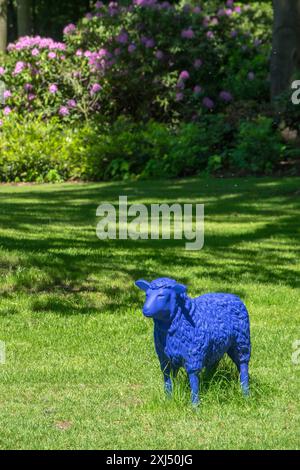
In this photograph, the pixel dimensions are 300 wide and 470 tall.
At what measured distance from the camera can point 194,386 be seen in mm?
5504

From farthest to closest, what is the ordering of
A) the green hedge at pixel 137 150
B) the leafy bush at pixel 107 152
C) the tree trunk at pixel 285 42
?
the tree trunk at pixel 285 42 < the leafy bush at pixel 107 152 < the green hedge at pixel 137 150

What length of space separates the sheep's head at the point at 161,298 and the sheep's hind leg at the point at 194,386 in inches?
14.0

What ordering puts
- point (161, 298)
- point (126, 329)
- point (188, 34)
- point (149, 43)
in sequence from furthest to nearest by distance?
point (188, 34)
point (149, 43)
point (126, 329)
point (161, 298)

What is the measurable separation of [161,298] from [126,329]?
2.56 meters

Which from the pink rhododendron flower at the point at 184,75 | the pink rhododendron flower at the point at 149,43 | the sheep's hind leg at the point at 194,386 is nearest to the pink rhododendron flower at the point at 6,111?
the pink rhododendron flower at the point at 149,43

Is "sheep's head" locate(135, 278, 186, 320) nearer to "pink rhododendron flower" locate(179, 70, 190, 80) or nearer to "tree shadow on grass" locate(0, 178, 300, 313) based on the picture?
"tree shadow on grass" locate(0, 178, 300, 313)

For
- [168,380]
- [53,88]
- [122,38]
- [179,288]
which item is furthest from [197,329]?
[122,38]

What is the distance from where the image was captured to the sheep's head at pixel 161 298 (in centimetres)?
526

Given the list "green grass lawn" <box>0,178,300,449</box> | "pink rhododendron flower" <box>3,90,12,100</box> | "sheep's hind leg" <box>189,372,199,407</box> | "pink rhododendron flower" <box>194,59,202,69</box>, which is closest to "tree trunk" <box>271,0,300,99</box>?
"pink rhododendron flower" <box>194,59,202,69</box>

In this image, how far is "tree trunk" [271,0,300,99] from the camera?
18.6 m

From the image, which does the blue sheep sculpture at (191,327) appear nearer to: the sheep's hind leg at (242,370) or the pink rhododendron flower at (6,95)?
the sheep's hind leg at (242,370)

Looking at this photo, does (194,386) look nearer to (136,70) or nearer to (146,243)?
(146,243)

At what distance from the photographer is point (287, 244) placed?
11219 mm
